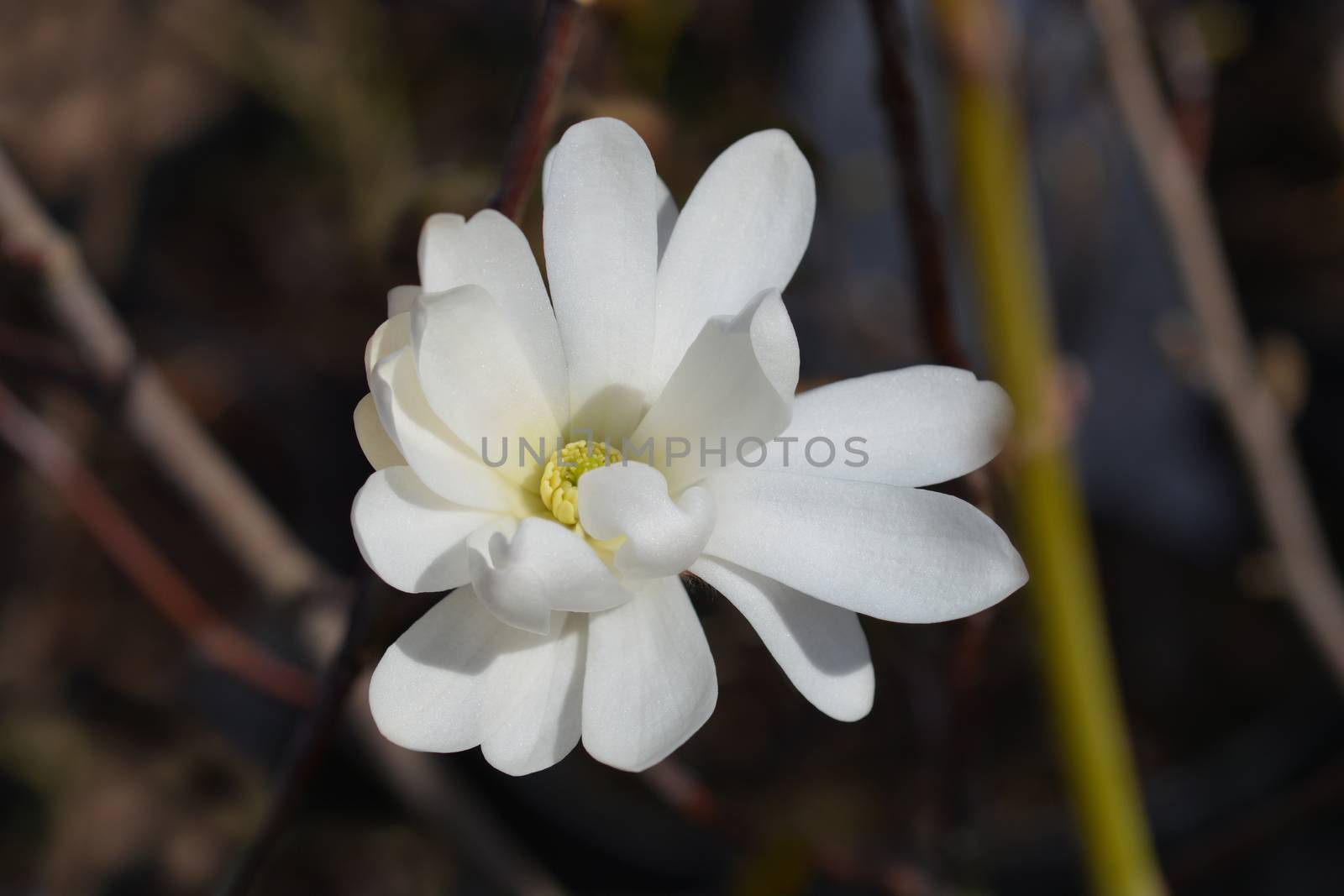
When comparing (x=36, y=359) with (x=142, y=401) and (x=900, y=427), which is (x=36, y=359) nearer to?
(x=142, y=401)

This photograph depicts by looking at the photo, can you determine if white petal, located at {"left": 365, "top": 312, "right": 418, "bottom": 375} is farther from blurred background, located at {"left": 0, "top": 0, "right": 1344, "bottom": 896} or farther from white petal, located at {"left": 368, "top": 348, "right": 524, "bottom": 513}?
blurred background, located at {"left": 0, "top": 0, "right": 1344, "bottom": 896}

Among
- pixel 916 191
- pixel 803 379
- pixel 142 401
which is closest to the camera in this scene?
pixel 916 191

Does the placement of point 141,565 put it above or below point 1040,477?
below

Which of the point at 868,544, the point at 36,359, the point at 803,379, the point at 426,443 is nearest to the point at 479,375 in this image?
the point at 426,443

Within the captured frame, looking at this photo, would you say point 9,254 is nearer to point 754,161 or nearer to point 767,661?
point 754,161

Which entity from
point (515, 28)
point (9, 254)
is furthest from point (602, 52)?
point (9, 254)

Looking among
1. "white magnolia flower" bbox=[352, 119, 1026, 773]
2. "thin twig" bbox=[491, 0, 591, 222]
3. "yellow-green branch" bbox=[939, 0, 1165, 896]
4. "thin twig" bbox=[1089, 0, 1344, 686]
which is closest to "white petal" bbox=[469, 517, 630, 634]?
"white magnolia flower" bbox=[352, 119, 1026, 773]
